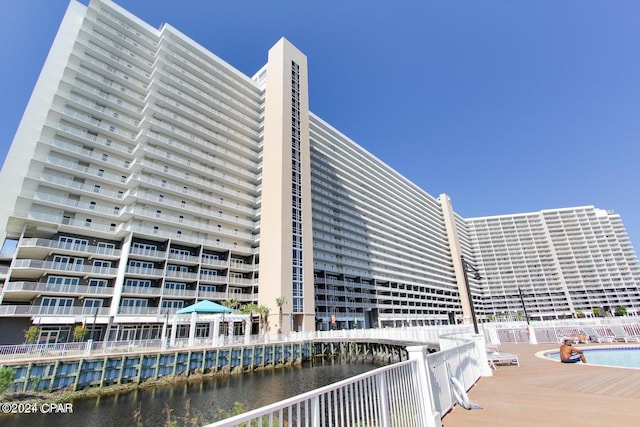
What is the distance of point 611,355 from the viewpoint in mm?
16578

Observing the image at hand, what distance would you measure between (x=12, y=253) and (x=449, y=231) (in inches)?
4565

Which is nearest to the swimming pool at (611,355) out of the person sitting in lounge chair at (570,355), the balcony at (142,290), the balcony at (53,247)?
the person sitting in lounge chair at (570,355)

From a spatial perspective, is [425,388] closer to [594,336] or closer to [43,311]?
[594,336]

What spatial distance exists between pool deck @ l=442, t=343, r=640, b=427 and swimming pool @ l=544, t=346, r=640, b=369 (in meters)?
6.14

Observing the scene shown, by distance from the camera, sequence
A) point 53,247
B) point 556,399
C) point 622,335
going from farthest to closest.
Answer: point 53,247 → point 622,335 → point 556,399

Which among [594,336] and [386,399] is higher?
[386,399]

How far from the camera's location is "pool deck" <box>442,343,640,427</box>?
5705 millimetres

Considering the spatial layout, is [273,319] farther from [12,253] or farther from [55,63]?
[55,63]

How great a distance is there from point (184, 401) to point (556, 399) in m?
18.4

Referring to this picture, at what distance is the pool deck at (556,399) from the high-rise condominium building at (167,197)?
677cm

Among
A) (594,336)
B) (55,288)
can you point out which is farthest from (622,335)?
(55,288)

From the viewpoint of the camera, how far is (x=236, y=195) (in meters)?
45.9

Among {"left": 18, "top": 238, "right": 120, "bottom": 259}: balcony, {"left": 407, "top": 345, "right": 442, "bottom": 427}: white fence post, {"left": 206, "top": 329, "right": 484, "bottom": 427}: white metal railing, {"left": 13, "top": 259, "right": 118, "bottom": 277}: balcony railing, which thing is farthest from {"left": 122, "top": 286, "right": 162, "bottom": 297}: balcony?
{"left": 407, "top": 345, "right": 442, "bottom": 427}: white fence post

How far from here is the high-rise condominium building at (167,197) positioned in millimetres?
30562
